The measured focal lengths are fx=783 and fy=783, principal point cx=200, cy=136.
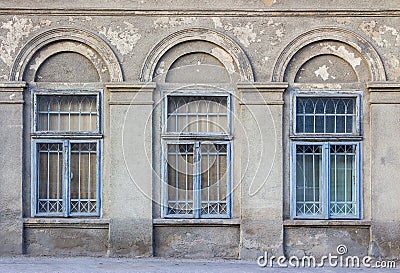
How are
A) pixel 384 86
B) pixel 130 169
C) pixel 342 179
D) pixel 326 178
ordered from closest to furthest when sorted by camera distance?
pixel 384 86, pixel 130 169, pixel 326 178, pixel 342 179

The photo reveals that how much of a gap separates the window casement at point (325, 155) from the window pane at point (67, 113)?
3.18m

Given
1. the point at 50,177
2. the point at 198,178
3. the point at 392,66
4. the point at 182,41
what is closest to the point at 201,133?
the point at 198,178

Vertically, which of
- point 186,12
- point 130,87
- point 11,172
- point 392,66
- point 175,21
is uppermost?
point 186,12

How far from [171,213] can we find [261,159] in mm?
1651

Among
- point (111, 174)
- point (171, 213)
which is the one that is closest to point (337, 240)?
point (171, 213)

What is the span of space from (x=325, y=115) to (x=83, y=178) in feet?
13.0

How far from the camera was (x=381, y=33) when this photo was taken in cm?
1225

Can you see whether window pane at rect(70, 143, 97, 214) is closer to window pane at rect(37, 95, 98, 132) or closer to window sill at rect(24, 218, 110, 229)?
window sill at rect(24, 218, 110, 229)

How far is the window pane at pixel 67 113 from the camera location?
40.6ft

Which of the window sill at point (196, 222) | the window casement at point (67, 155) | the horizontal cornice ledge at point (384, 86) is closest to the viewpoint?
the horizontal cornice ledge at point (384, 86)

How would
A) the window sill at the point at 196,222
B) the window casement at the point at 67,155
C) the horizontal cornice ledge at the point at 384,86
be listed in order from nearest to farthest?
the horizontal cornice ledge at the point at 384,86, the window sill at the point at 196,222, the window casement at the point at 67,155

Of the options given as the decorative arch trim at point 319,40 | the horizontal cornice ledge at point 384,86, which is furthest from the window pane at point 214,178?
the horizontal cornice ledge at point 384,86

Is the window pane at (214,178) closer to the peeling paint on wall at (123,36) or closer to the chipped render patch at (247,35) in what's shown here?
the chipped render patch at (247,35)

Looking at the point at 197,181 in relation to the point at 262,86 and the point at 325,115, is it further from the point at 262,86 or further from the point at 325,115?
the point at 325,115
